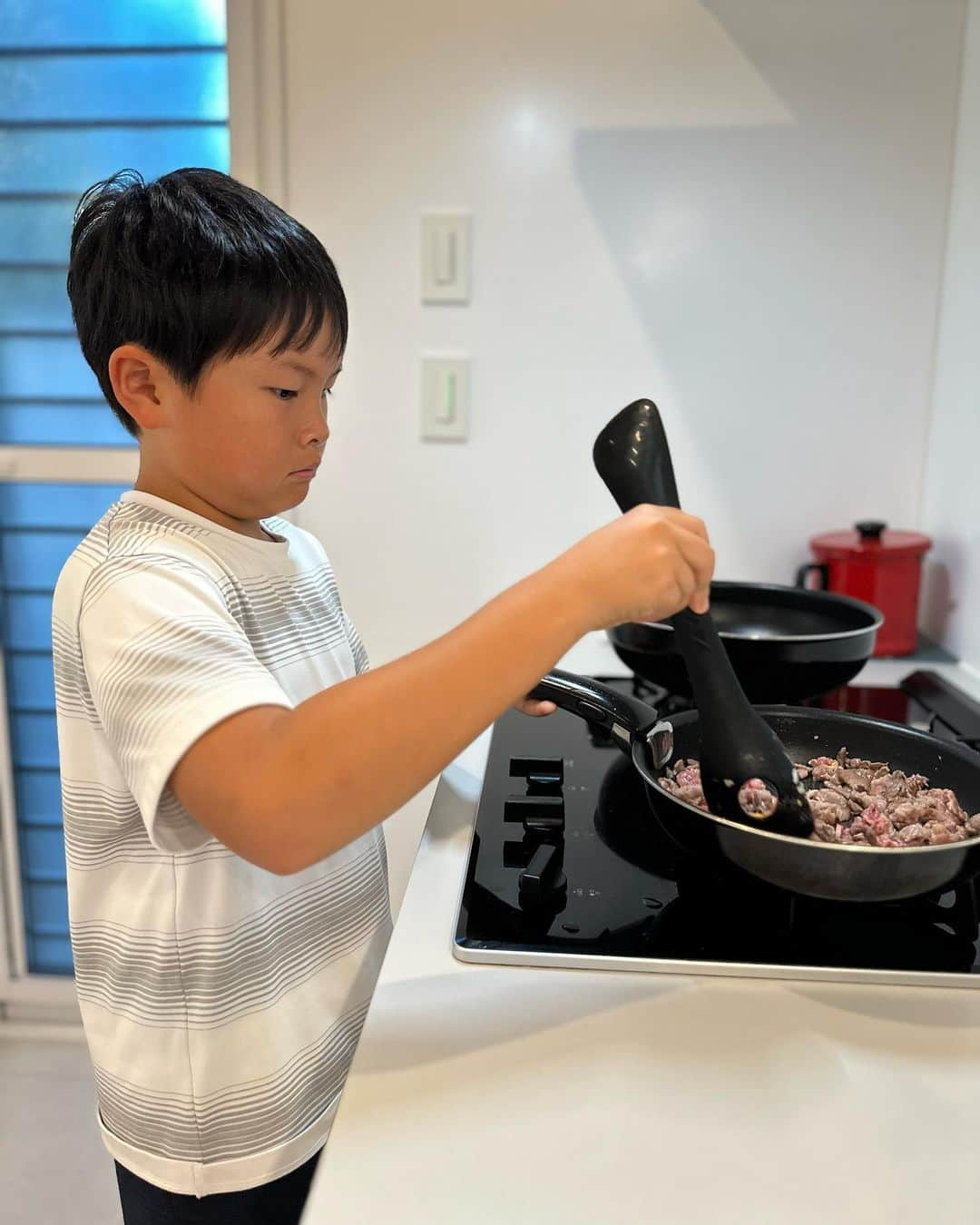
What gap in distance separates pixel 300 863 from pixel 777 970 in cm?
28

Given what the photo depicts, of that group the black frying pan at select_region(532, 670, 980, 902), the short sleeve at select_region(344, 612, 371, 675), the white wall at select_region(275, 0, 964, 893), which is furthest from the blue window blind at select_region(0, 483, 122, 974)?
the black frying pan at select_region(532, 670, 980, 902)

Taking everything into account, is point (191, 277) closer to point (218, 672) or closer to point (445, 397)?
point (218, 672)

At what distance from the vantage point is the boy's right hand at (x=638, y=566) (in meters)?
0.56

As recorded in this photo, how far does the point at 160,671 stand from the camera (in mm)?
535

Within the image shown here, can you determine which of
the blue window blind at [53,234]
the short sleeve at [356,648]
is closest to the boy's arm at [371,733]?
the short sleeve at [356,648]

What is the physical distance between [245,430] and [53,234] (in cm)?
Result: 118

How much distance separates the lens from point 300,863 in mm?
527

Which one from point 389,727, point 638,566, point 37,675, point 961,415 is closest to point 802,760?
point 638,566

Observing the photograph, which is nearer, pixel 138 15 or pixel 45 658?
pixel 138 15

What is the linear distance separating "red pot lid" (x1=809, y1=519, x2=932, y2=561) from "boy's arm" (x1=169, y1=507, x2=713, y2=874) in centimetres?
82

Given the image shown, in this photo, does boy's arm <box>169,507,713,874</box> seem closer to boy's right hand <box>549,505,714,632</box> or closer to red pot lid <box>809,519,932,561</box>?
boy's right hand <box>549,505,714,632</box>

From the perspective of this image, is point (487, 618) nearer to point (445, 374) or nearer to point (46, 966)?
point (445, 374)

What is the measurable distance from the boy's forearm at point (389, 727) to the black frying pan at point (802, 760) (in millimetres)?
155

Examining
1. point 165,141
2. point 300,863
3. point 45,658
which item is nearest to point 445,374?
point 165,141
